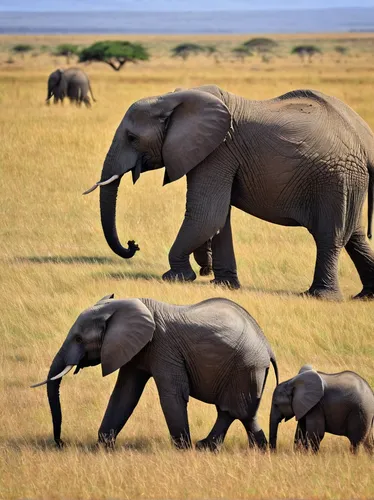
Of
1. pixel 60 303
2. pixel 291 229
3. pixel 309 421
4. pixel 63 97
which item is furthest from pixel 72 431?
pixel 63 97

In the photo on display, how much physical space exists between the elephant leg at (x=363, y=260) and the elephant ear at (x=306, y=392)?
510cm

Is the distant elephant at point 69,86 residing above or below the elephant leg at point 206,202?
below

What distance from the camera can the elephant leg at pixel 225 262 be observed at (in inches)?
480

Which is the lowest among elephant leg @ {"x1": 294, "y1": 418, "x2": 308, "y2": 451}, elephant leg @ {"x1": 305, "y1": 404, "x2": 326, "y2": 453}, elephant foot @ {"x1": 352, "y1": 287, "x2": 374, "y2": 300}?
elephant foot @ {"x1": 352, "y1": 287, "x2": 374, "y2": 300}

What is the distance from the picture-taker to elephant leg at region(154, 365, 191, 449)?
7.43m

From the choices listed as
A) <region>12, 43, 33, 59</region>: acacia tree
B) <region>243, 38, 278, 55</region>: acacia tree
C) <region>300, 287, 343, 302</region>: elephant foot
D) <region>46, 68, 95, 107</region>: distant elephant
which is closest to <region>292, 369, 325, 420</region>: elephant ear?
<region>300, 287, 343, 302</region>: elephant foot

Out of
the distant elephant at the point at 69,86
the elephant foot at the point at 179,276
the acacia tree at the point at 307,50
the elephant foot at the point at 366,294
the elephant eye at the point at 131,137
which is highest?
the elephant eye at the point at 131,137

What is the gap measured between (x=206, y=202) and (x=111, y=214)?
38.6 inches

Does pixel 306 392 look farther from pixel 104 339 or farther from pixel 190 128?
pixel 190 128

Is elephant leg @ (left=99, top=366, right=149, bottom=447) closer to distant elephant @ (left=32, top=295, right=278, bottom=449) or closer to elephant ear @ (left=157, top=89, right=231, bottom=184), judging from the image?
distant elephant @ (left=32, top=295, right=278, bottom=449)

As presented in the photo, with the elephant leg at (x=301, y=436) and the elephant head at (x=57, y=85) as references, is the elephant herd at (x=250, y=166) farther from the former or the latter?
the elephant head at (x=57, y=85)

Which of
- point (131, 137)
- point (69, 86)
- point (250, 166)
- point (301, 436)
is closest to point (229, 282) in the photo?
point (250, 166)

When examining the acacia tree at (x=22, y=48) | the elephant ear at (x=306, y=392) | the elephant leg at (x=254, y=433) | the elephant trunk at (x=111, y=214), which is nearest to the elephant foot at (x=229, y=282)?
the elephant trunk at (x=111, y=214)

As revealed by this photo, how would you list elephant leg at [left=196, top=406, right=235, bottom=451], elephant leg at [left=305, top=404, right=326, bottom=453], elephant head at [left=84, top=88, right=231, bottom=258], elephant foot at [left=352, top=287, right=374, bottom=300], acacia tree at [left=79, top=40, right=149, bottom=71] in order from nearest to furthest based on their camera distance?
elephant leg at [left=305, top=404, right=326, bottom=453] < elephant leg at [left=196, top=406, right=235, bottom=451] < elephant head at [left=84, top=88, right=231, bottom=258] < elephant foot at [left=352, top=287, right=374, bottom=300] < acacia tree at [left=79, top=40, right=149, bottom=71]
